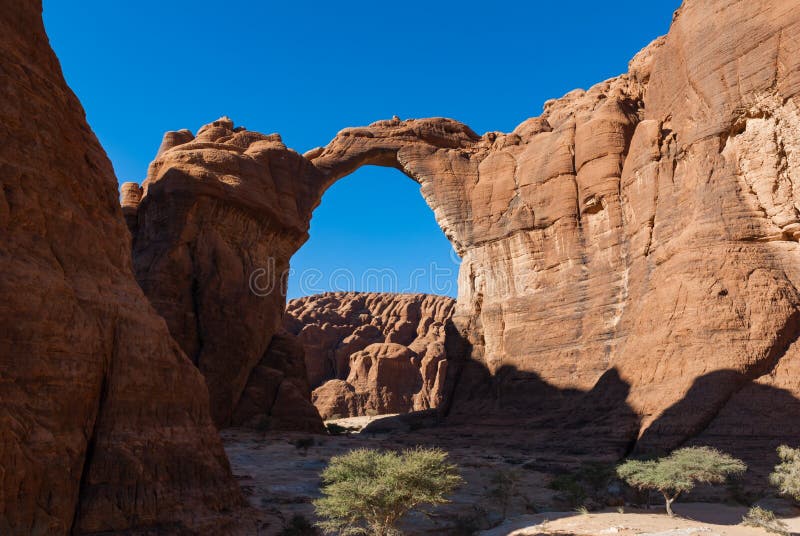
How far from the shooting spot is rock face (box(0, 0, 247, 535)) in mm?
9023

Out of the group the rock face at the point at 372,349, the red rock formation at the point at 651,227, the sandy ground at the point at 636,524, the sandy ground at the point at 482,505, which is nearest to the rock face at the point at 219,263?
the sandy ground at the point at 482,505

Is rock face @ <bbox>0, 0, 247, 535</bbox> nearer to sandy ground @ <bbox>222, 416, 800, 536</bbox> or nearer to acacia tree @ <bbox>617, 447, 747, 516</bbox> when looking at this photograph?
sandy ground @ <bbox>222, 416, 800, 536</bbox>

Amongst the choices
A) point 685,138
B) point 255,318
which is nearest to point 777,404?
point 685,138

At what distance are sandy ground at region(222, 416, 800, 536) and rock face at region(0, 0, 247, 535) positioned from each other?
8.75ft

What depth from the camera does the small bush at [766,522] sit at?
1207 cm

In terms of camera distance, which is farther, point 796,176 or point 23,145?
point 796,176

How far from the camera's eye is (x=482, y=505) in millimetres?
16531

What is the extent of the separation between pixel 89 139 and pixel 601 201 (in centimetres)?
2501

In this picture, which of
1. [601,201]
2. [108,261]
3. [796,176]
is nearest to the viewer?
[108,261]

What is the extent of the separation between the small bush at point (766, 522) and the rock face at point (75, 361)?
36.3ft

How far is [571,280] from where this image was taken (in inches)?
1233

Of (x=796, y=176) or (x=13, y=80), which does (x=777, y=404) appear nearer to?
(x=796, y=176)

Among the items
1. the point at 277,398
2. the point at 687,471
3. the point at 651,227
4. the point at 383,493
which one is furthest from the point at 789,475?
the point at 277,398

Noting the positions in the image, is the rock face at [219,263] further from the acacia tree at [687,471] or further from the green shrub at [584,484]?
the acacia tree at [687,471]
